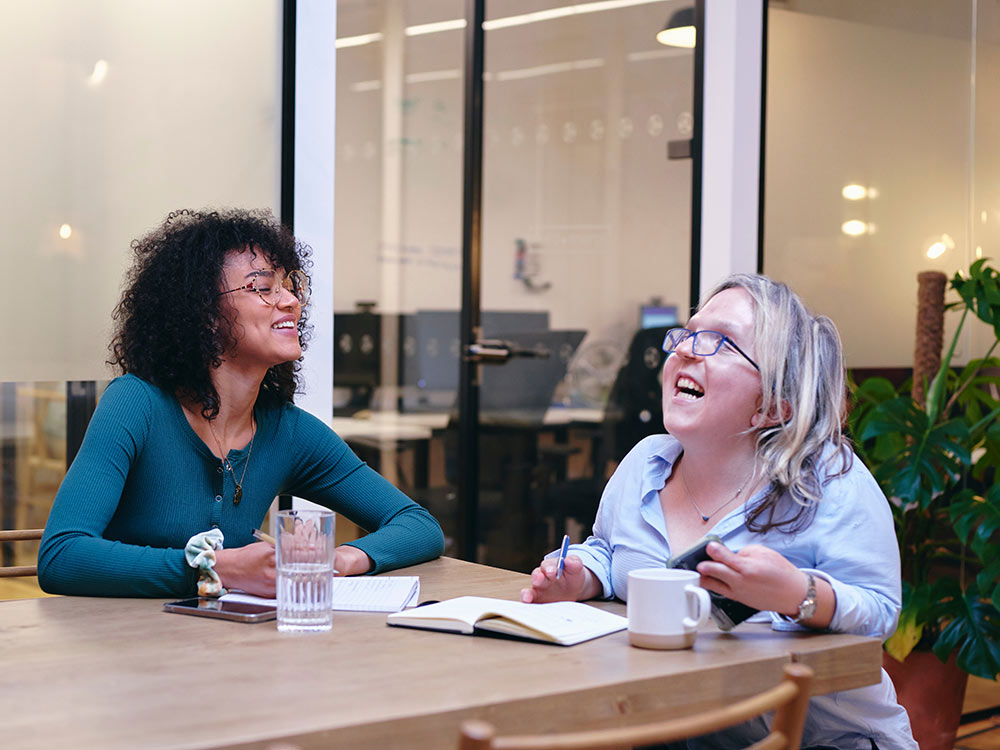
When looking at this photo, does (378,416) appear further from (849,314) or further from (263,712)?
(263,712)

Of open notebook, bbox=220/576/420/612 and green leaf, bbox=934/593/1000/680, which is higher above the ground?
open notebook, bbox=220/576/420/612

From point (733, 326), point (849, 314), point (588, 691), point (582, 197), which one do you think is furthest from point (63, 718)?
point (582, 197)

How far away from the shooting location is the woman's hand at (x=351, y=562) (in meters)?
1.85

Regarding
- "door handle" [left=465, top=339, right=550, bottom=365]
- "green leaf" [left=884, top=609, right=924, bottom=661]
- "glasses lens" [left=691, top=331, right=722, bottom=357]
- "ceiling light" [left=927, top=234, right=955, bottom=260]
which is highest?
"ceiling light" [left=927, top=234, right=955, bottom=260]

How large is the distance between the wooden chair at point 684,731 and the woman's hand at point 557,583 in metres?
0.56

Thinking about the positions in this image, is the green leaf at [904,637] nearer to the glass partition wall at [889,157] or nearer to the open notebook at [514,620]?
the glass partition wall at [889,157]

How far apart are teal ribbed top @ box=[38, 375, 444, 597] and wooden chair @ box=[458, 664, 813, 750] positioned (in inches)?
33.6

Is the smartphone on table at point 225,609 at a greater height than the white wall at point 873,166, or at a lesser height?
lesser

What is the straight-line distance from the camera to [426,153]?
16.8ft

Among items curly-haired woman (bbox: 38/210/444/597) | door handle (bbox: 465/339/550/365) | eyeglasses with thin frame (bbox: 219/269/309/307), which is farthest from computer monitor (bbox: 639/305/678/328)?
eyeglasses with thin frame (bbox: 219/269/309/307)

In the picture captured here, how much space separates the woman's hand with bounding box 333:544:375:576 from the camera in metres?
1.85

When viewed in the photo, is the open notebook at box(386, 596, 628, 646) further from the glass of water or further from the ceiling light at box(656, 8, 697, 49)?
the ceiling light at box(656, 8, 697, 49)

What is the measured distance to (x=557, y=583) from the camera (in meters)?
1.66

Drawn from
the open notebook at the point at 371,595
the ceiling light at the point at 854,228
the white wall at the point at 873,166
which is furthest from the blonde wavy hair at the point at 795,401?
the ceiling light at the point at 854,228
